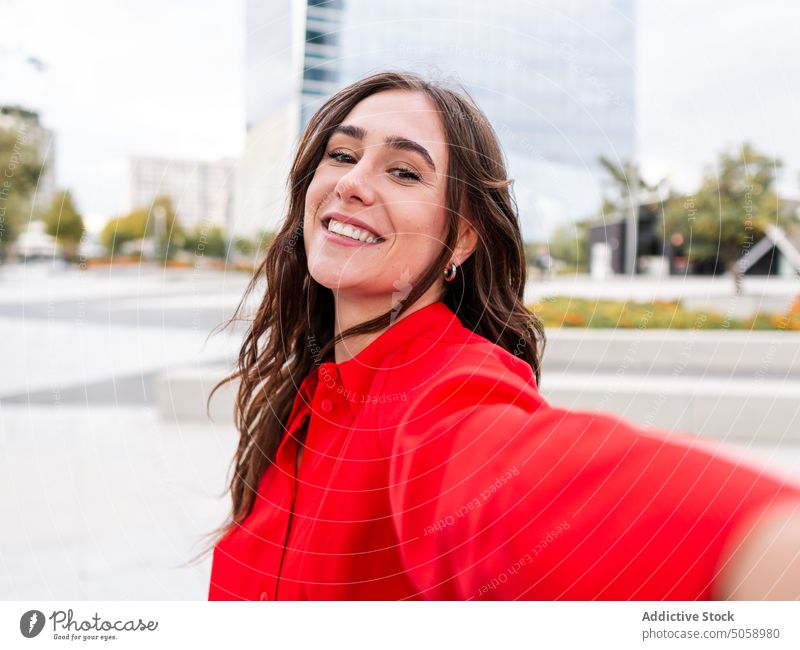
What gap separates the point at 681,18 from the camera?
4.42 ft

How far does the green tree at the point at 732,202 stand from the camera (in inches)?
97.0

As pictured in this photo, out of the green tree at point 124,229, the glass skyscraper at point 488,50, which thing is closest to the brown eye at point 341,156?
the glass skyscraper at point 488,50

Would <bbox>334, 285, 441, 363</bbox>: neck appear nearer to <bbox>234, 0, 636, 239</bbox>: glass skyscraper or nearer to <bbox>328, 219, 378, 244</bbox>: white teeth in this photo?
<bbox>328, 219, 378, 244</bbox>: white teeth

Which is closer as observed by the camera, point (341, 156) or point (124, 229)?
point (341, 156)

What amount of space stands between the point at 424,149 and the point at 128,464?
2648 millimetres

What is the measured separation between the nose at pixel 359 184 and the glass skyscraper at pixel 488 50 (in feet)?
1.14

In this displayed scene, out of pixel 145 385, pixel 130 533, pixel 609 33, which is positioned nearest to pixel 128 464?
pixel 130 533

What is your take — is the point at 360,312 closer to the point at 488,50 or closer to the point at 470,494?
the point at 470,494

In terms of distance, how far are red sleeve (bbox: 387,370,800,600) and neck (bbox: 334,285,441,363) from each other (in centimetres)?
21

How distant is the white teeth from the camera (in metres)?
0.91

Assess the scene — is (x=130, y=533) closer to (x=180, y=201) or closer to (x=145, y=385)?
(x=180, y=201)

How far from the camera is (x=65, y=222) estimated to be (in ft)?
5.84

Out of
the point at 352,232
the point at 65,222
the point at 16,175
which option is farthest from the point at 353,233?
the point at 65,222

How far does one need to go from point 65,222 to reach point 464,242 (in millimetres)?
1174
